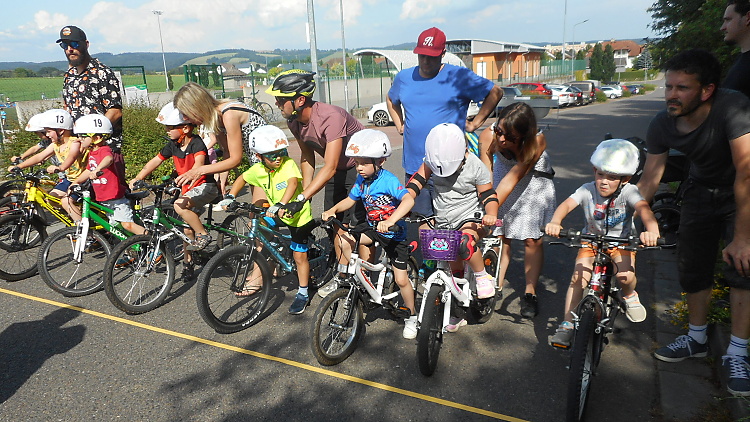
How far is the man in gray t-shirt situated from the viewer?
9.12 ft

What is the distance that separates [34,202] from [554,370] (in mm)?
5384

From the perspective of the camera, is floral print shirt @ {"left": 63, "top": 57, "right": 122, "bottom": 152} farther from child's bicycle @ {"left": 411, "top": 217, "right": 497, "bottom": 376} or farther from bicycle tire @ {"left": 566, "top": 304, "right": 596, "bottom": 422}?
bicycle tire @ {"left": 566, "top": 304, "right": 596, "bottom": 422}

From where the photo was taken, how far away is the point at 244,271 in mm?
4160

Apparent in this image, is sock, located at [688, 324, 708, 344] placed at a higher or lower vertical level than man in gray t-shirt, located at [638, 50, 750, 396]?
lower

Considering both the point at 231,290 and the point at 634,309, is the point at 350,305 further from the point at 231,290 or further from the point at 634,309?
the point at 634,309

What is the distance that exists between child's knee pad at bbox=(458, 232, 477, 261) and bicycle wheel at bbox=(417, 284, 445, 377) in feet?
0.93

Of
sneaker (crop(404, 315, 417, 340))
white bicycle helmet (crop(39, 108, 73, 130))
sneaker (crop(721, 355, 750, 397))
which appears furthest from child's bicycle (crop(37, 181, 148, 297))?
sneaker (crop(721, 355, 750, 397))

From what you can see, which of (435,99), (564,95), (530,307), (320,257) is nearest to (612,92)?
(564,95)

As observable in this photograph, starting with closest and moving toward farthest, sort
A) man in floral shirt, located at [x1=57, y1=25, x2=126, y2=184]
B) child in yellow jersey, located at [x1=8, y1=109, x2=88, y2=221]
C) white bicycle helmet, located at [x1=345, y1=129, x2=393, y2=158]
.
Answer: white bicycle helmet, located at [x1=345, y1=129, x2=393, y2=158], child in yellow jersey, located at [x1=8, y1=109, x2=88, y2=221], man in floral shirt, located at [x1=57, y1=25, x2=126, y2=184]

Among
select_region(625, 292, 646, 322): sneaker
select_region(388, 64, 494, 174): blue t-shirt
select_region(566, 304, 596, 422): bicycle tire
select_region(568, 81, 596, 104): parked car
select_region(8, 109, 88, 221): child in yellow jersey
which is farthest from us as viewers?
select_region(568, 81, 596, 104): parked car

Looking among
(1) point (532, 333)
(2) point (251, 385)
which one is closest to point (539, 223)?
(1) point (532, 333)

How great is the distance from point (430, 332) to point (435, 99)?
2.12 metres

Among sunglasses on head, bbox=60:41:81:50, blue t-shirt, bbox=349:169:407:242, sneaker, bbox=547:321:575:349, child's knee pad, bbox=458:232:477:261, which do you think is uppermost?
sunglasses on head, bbox=60:41:81:50

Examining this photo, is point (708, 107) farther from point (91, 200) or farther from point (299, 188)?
point (91, 200)
